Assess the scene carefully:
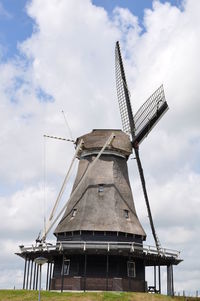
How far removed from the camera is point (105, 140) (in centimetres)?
3631

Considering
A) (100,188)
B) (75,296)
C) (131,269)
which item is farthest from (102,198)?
(75,296)

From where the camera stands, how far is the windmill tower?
31.9 meters

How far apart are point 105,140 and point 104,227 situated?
7086mm

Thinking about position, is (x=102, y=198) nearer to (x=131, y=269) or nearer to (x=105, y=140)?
(x=105, y=140)

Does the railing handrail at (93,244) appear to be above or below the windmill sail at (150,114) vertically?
below

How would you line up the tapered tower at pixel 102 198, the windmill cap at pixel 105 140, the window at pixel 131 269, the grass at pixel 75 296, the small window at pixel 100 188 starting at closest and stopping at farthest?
1. the grass at pixel 75 296
2. the window at pixel 131 269
3. the tapered tower at pixel 102 198
4. the small window at pixel 100 188
5. the windmill cap at pixel 105 140

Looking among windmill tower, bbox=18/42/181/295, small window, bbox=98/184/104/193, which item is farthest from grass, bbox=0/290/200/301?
small window, bbox=98/184/104/193

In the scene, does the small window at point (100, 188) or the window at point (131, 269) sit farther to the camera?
the small window at point (100, 188)

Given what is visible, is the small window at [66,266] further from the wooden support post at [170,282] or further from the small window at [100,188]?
the wooden support post at [170,282]

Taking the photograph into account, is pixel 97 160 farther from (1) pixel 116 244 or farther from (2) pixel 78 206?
(1) pixel 116 244

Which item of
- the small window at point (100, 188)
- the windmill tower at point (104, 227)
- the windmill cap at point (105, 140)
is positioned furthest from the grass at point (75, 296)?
the windmill cap at point (105, 140)

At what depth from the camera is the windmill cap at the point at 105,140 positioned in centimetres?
3631

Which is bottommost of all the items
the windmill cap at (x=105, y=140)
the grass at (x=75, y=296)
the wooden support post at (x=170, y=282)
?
the grass at (x=75, y=296)

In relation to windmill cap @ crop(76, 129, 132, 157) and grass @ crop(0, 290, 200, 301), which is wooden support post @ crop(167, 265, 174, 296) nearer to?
grass @ crop(0, 290, 200, 301)
